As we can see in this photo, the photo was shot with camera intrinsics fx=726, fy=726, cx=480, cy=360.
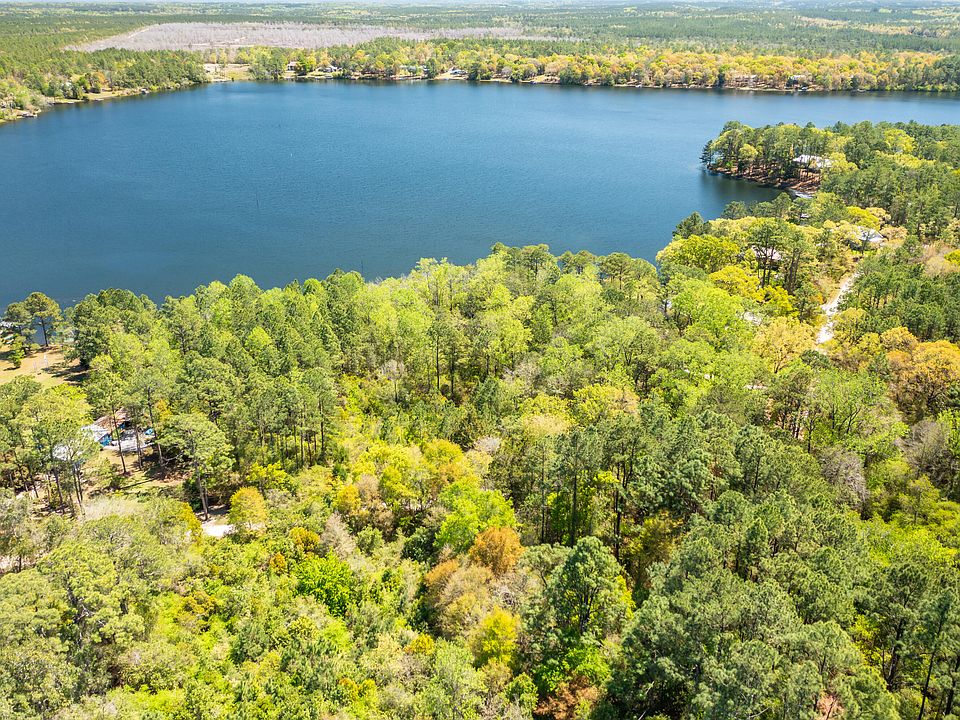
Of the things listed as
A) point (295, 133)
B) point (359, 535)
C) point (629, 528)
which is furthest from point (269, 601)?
point (295, 133)

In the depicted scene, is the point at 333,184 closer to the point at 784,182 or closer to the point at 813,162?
the point at 784,182

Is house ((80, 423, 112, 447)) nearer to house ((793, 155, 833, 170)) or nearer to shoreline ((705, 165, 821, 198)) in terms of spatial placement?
shoreline ((705, 165, 821, 198))

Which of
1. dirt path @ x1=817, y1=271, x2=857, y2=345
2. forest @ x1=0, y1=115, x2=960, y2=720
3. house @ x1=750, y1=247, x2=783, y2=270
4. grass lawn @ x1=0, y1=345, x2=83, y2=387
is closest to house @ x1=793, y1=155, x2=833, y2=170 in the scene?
dirt path @ x1=817, y1=271, x2=857, y2=345

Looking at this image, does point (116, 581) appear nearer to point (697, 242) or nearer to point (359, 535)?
point (359, 535)

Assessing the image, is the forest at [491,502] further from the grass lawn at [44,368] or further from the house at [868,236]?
the house at [868,236]

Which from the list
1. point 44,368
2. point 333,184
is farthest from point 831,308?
point 333,184

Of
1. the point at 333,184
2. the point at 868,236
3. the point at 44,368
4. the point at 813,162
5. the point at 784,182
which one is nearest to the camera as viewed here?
the point at 44,368

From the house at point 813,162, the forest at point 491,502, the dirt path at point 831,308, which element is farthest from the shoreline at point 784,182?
the forest at point 491,502
